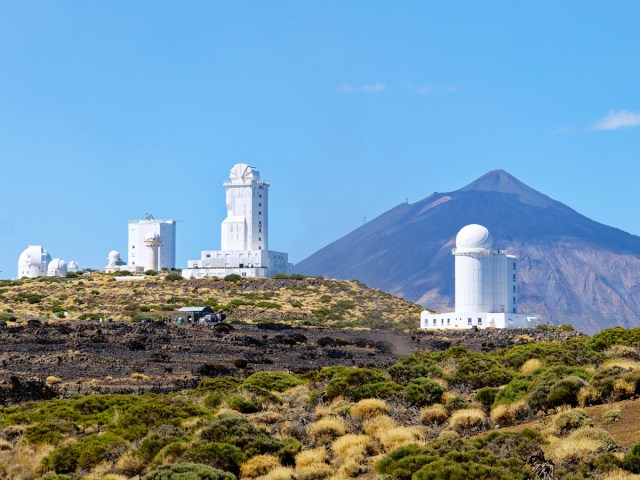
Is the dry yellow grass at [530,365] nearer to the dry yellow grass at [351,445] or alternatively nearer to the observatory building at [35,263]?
the dry yellow grass at [351,445]

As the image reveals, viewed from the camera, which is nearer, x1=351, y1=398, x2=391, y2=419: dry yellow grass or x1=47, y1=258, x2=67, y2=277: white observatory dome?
x1=351, y1=398, x2=391, y2=419: dry yellow grass

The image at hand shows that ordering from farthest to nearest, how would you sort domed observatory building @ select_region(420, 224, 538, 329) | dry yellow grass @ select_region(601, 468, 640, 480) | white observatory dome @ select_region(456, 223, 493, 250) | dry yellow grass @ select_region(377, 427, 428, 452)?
white observatory dome @ select_region(456, 223, 493, 250)
domed observatory building @ select_region(420, 224, 538, 329)
dry yellow grass @ select_region(377, 427, 428, 452)
dry yellow grass @ select_region(601, 468, 640, 480)

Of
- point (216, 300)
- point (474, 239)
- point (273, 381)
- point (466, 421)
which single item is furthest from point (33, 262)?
point (466, 421)

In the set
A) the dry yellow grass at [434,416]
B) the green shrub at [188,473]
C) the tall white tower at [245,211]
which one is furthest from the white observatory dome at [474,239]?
the green shrub at [188,473]

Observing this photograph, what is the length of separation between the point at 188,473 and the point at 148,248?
91744 millimetres

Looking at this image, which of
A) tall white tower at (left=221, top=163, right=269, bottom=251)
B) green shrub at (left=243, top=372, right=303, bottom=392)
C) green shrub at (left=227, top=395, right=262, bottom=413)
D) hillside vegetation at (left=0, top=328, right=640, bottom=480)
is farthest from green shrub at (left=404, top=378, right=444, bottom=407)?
tall white tower at (left=221, top=163, right=269, bottom=251)

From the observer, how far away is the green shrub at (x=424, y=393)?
23.3m

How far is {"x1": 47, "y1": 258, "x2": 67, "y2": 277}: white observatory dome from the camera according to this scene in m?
110

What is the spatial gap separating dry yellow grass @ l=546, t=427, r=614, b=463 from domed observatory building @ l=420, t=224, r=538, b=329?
58.1 metres

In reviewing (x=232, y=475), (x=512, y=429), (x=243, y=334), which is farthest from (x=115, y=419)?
(x=243, y=334)

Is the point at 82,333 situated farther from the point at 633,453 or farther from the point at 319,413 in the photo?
the point at 633,453

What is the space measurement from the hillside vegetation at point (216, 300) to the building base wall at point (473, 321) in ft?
5.01

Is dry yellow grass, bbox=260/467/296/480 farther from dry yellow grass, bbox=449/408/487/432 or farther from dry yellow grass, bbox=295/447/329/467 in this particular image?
dry yellow grass, bbox=449/408/487/432

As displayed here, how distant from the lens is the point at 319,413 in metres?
22.6
